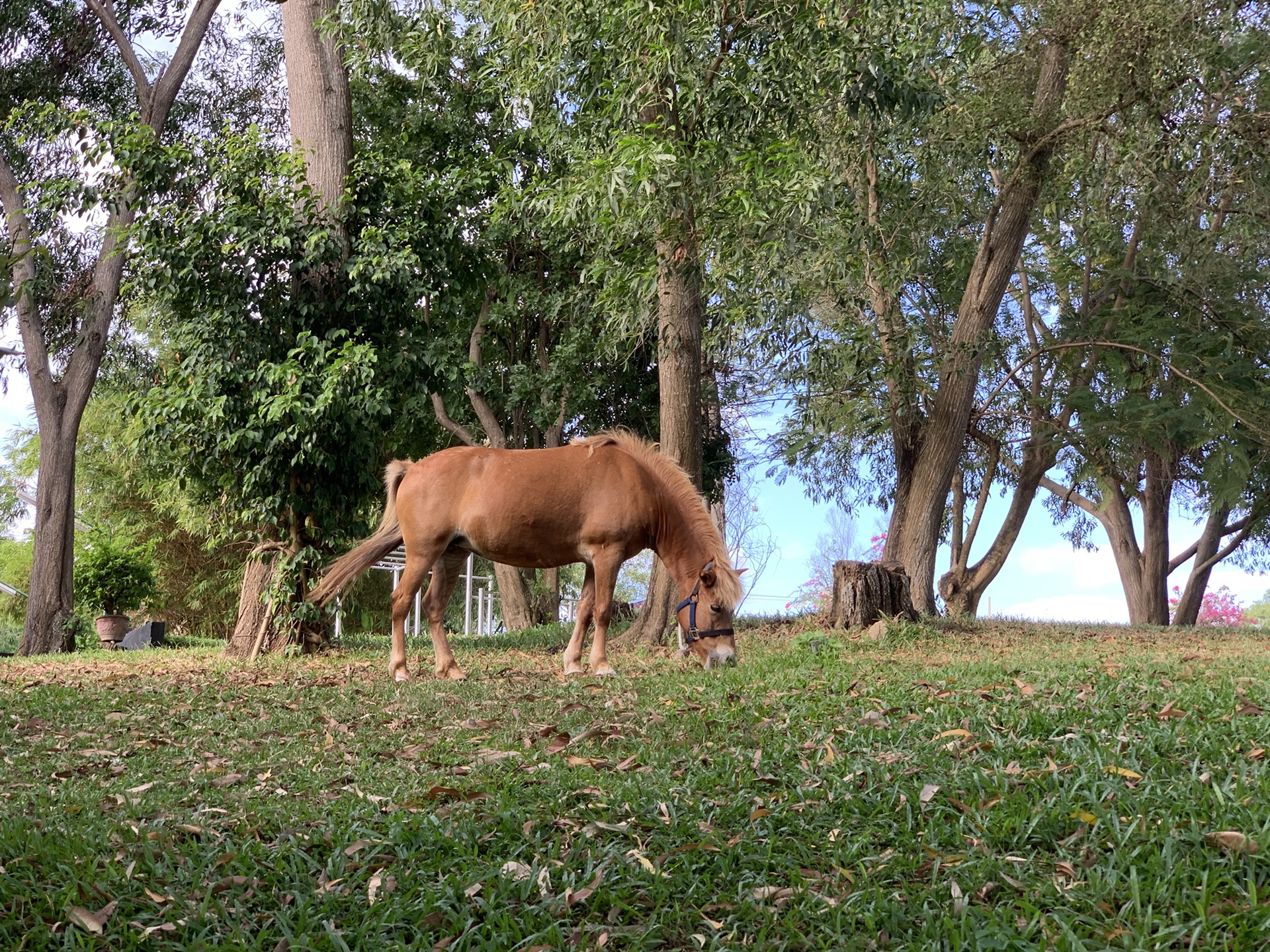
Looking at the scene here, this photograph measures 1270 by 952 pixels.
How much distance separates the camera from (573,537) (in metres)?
10.3

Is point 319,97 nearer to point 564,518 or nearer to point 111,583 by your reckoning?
point 564,518

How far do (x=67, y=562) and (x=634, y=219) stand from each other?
12286 millimetres

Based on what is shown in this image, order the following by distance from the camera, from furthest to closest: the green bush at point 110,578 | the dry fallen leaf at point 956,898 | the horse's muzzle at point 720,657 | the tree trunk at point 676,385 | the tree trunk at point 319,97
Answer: the green bush at point 110,578
the tree trunk at point 319,97
the tree trunk at point 676,385
the horse's muzzle at point 720,657
the dry fallen leaf at point 956,898

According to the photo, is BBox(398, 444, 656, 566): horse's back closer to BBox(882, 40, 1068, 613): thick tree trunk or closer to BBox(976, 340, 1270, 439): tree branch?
BBox(882, 40, 1068, 613): thick tree trunk

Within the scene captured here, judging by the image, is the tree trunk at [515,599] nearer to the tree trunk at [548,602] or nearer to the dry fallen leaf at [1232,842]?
A: the tree trunk at [548,602]

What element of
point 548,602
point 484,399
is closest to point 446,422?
point 484,399

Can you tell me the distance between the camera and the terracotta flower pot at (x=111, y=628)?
2200 centimetres

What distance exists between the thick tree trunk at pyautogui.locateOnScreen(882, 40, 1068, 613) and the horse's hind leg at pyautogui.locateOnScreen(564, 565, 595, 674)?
656 cm

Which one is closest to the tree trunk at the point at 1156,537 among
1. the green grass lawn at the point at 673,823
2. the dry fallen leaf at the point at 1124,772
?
the green grass lawn at the point at 673,823

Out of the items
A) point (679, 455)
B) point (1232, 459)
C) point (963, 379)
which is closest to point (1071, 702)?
point (679, 455)

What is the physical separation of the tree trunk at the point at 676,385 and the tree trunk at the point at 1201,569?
15199mm

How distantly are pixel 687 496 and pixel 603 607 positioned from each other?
1291mm

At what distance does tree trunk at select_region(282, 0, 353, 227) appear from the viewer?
46.1ft

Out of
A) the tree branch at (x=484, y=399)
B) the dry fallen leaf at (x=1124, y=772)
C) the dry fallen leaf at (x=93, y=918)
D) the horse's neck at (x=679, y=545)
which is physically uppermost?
the tree branch at (x=484, y=399)
